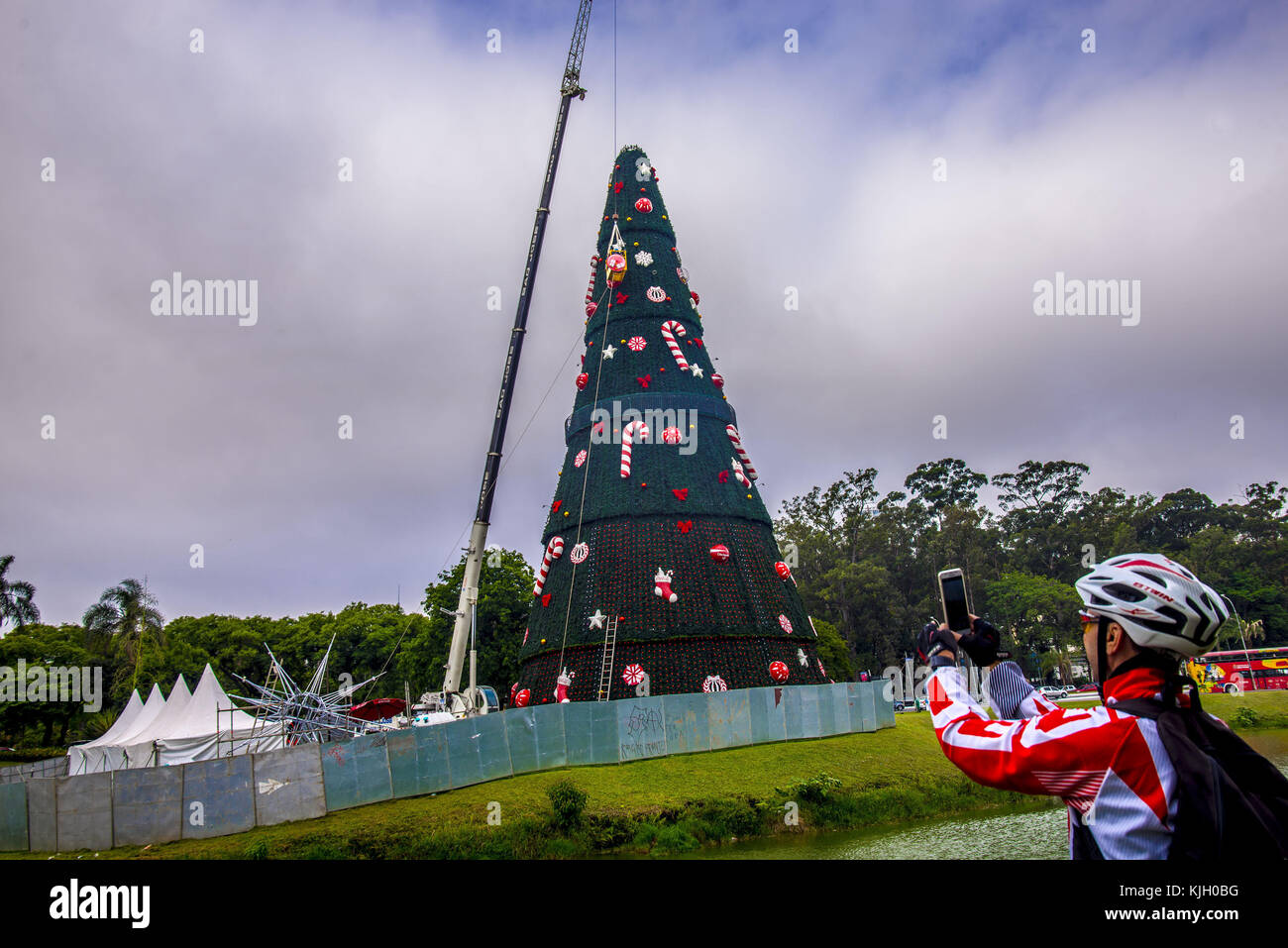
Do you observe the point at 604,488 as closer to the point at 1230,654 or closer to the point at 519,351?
the point at 519,351

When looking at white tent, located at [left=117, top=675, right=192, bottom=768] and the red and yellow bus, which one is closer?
white tent, located at [left=117, top=675, right=192, bottom=768]

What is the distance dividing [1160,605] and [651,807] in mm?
19989

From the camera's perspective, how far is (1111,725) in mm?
3012

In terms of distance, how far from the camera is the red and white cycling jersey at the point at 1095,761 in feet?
9.58

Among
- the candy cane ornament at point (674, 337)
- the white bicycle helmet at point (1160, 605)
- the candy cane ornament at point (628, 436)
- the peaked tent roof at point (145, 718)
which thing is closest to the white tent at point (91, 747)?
the peaked tent roof at point (145, 718)

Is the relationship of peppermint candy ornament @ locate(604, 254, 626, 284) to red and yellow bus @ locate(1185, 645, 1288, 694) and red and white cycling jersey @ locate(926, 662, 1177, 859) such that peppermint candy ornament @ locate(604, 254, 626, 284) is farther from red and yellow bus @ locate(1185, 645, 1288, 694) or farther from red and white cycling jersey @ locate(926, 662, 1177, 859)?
red and yellow bus @ locate(1185, 645, 1288, 694)

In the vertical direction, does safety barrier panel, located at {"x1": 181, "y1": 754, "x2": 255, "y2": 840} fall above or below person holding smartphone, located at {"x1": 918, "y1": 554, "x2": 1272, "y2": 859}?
below

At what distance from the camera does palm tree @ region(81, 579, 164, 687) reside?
197 ft

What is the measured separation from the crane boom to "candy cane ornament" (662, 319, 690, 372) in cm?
611

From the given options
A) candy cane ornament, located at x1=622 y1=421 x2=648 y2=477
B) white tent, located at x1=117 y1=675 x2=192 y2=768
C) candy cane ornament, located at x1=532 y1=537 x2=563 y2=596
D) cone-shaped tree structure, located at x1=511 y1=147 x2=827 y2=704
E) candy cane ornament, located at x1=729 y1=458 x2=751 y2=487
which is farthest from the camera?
candy cane ornament, located at x1=729 y1=458 x2=751 y2=487

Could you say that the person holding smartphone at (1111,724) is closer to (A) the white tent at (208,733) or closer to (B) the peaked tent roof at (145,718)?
(A) the white tent at (208,733)

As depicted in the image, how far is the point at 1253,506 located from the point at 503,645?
77792 mm

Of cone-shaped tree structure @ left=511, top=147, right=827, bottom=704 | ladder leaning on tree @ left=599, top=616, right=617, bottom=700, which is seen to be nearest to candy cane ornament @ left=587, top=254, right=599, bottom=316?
cone-shaped tree structure @ left=511, top=147, right=827, bottom=704
